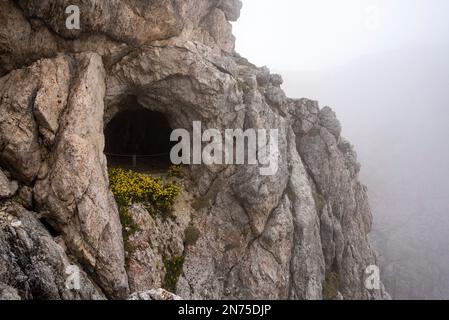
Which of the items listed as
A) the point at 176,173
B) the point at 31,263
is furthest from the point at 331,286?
the point at 31,263

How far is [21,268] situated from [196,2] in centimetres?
2020

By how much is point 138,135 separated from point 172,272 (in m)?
15.6

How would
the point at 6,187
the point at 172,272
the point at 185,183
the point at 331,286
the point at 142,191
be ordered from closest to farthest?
the point at 6,187, the point at 172,272, the point at 142,191, the point at 185,183, the point at 331,286

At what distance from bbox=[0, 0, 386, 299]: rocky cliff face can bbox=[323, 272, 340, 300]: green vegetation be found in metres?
0.11

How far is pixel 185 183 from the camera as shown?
23.5m

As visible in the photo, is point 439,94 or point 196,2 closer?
point 196,2

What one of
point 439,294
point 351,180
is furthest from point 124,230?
point 439,294

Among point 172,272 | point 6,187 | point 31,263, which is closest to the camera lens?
point 31,263

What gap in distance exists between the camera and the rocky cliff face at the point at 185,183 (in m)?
15.5

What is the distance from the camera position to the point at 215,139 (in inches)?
899

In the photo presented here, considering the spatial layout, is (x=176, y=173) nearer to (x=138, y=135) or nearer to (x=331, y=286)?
(x=138, y=135)

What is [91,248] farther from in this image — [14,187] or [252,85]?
[252,85]

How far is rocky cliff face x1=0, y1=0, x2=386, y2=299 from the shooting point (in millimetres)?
15484

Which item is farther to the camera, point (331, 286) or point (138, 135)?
point (138, 135)
